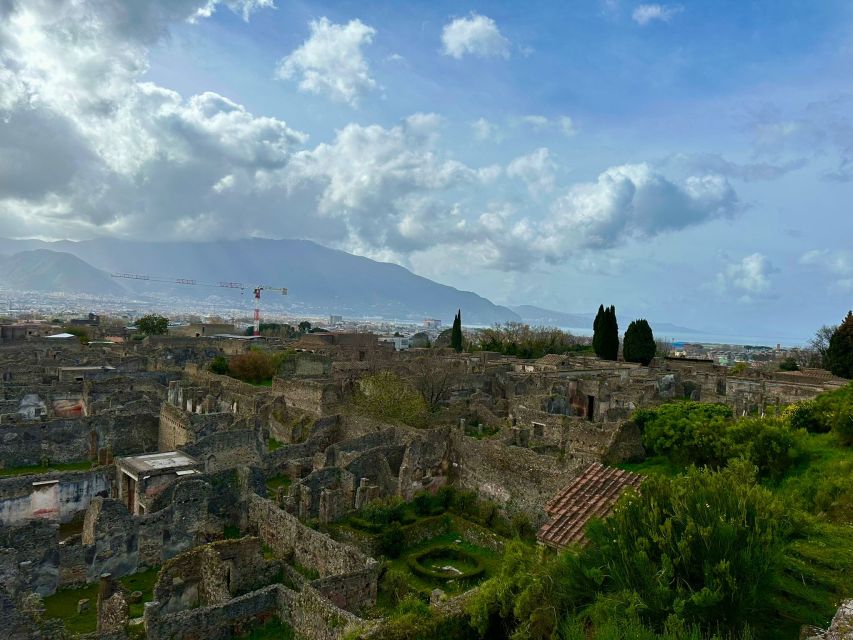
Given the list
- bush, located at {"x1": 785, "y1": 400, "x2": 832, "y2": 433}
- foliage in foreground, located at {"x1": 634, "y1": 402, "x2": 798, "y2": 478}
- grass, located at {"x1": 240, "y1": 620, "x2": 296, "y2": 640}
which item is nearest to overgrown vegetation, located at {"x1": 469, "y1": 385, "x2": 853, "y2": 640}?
grass, located at {"x1": 240, "y1": 620, "x2": 296, "y2": 640}

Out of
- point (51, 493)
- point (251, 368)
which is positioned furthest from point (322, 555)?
point (251, 368)

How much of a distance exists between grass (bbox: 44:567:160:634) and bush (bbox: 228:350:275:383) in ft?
112

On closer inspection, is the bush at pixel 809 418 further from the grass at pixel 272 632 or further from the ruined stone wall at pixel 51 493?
the ruined stone wall at pixel 51 493

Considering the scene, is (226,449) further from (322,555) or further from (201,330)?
(201,330)

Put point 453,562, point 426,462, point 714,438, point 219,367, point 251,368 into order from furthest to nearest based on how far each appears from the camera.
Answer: point 251,368, point 219,367, point 426,462, point 714,438, point 453,562

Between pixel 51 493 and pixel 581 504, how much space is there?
16.7 m

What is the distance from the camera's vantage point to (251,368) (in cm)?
4906

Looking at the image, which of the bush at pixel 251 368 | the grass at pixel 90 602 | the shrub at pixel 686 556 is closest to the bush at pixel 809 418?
the shrub at pixel 686 556

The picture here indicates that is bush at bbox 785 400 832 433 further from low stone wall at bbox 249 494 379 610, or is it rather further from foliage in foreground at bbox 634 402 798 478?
low stone wall at bbox 249 494 379 610

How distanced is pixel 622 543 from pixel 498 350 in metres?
73.4

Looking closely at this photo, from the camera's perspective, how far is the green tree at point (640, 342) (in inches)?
2458

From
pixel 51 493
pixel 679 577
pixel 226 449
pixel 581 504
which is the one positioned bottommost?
pixel 51 493

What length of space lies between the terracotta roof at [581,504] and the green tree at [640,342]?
52225 millimetres

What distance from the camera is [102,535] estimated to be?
15.1 metres
